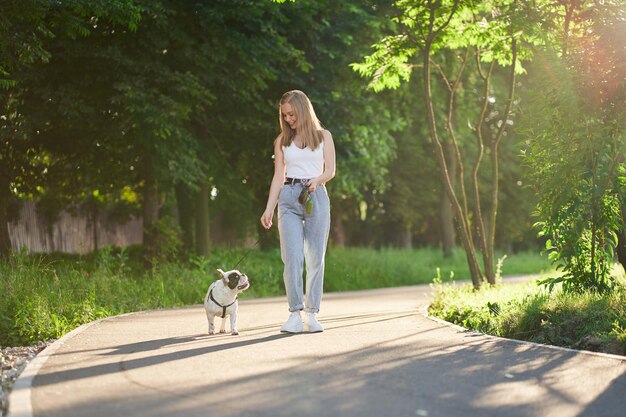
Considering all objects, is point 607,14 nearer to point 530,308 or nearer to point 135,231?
point 530,308

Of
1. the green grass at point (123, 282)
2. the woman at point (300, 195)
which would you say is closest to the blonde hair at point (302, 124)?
the woman at point (300, 195)

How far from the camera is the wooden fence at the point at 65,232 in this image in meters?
28.4

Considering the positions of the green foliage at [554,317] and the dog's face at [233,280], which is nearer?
the green foliage at [554,317]

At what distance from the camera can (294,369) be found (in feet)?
25.3

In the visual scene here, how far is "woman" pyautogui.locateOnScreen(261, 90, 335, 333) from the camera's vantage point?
10.1m

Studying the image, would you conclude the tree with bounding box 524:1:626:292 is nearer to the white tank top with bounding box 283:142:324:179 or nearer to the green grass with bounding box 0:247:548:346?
the white tank top with bounding box 283:142:324:179

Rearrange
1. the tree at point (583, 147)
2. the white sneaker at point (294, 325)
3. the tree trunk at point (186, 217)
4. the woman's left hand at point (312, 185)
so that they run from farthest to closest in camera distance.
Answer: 1. the tree trunk at point (186, 217)
2. the tree at point (583, 147)
3. the white sneaker at point (294, 325)
4. the woman's left hand at point (312, 185)

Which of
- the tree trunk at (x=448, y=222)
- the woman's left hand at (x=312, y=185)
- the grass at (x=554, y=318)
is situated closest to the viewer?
the grass at (x=554, y=318)

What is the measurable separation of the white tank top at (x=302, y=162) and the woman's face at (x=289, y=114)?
22 centimetres

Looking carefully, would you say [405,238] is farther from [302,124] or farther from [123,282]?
[302,124]

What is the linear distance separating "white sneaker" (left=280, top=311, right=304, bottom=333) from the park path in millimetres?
173

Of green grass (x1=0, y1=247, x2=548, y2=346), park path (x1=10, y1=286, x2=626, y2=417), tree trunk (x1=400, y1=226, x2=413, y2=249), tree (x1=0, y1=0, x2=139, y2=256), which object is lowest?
park path (x1=10, y1=286, x2=626, y2=417)

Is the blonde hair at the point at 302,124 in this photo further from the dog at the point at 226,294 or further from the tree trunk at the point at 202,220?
the tree trunk at the point at 202,220

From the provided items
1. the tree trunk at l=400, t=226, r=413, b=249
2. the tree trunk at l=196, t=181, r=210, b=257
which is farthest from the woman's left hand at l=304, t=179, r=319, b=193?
the tree trunk at l=400, t=226, r=413, b=249
